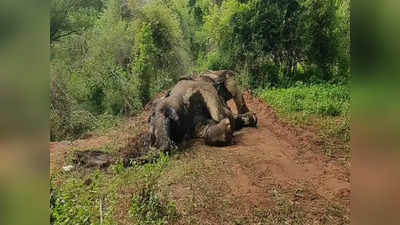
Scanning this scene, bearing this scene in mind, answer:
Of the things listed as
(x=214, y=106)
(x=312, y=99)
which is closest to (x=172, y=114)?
(x=214, y=106)

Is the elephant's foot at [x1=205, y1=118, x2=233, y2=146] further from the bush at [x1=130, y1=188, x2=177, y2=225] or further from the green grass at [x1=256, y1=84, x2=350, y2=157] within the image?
the bush at [x1=130, y1=188, x2=177, y2=225]

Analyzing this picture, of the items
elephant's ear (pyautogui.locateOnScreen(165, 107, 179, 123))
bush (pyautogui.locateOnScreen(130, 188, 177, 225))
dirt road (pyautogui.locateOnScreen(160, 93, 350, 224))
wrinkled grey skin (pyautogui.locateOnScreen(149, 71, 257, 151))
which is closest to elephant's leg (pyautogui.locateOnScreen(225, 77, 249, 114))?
wrinkled grey skin (pyautogui.locateOnScreen(149, 71, 257, 151))

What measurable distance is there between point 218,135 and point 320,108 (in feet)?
2.18

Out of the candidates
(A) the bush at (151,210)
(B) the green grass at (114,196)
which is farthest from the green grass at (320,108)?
(A) the bush at (151,210)

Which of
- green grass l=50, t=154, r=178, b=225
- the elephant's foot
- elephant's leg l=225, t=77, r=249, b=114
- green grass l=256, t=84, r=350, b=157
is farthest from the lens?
elephant's leg l=225, t=77, r=249, b=114

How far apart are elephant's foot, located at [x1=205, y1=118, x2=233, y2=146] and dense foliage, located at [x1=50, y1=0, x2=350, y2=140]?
0.35 m

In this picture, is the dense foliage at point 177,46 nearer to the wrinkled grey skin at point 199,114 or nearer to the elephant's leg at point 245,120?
the wrinkled grey skin at point 199,114

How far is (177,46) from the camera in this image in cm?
261

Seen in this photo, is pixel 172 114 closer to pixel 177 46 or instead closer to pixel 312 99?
pixel 177 46

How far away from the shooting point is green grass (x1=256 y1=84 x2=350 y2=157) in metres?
2.29

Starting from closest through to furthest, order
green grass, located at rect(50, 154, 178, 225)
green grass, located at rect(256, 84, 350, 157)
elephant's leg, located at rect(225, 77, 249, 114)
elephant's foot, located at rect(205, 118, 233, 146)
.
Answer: green grass, located at rect(50, 154, 178, 225)
green grass, located at rect(256, 84, 350, 157)
elephant's foot, located at rect(205, 118, 233, 146)
elephant's leg, located at rect(225, 77, 249, 114)
